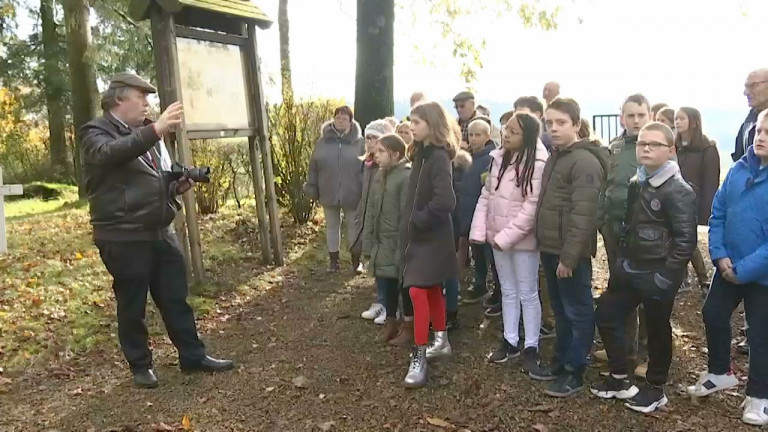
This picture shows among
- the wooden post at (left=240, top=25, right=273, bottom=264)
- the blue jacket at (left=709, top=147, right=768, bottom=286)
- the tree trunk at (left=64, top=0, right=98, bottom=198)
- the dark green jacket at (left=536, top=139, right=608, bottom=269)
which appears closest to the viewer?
the blue jacket at (left=709, top=147, right=768, bottom=286)

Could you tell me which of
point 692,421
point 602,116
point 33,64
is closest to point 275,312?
point 692,421

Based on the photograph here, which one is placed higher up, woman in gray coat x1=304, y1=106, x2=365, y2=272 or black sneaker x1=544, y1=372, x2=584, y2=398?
woman in gray coat x1=304, y1=106, x2=365, y2=272

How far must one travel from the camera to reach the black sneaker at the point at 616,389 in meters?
3.95

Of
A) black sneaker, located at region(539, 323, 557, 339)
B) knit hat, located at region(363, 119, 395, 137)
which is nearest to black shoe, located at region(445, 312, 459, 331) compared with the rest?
black sneaker, located at region(539, 323, 557, 339)

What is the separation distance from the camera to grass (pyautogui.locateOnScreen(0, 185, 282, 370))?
5.25m

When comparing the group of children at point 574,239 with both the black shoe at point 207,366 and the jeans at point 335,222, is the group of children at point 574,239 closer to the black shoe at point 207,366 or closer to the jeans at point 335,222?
the black shoe at point 207,366

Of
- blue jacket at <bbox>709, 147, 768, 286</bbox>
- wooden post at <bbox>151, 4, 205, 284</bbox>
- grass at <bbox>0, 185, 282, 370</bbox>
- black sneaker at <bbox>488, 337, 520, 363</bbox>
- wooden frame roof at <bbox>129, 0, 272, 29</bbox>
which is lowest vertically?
black sneaker at <bbox>488, 337, 520, 363</bbox>

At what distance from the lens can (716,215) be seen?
3.86 metres

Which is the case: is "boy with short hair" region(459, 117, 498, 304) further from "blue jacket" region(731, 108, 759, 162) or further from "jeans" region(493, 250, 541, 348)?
"blue jacket" region(731, 108, 759, 162)

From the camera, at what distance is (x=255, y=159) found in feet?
24.5

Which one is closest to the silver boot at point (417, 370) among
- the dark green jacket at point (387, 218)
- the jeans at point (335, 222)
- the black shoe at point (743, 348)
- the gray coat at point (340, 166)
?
the dark green jacket at point (387, 218)

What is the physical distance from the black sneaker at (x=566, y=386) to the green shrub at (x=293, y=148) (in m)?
5.98

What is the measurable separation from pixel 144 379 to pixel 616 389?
9.95ft

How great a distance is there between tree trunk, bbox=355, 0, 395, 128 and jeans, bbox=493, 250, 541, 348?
15.8 feet
